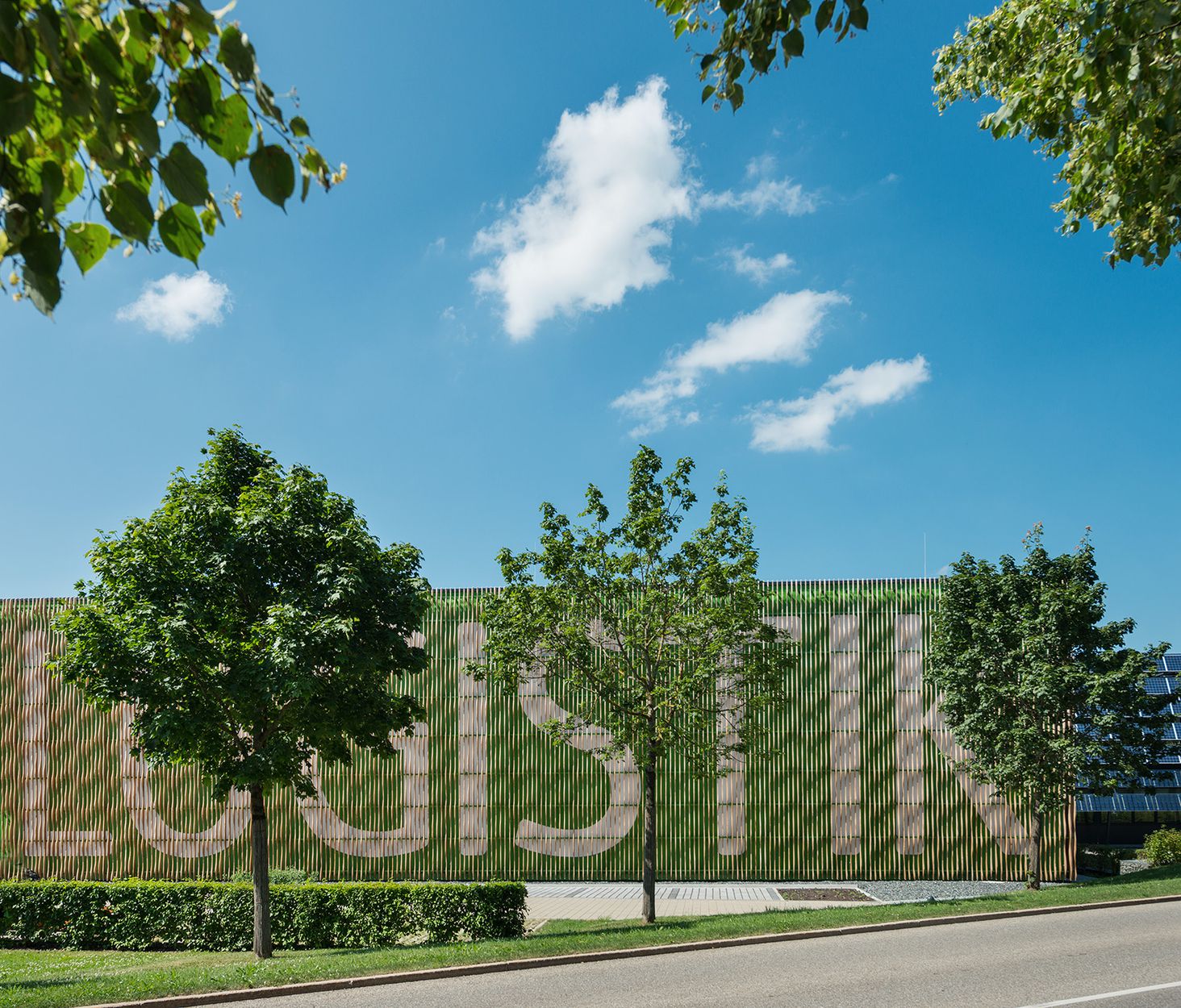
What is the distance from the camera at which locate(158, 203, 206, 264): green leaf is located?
291 centimetres

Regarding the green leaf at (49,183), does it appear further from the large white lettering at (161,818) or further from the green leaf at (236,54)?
the large white lettering at (161,818)

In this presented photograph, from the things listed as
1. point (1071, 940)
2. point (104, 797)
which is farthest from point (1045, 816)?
point (104, 797)

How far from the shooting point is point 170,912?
17.6 meters

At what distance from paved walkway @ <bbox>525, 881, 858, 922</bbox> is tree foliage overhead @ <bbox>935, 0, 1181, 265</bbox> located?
44.9 ft

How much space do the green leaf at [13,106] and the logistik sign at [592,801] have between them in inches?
911

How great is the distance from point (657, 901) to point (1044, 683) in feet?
31.7

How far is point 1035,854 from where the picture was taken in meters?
22.9

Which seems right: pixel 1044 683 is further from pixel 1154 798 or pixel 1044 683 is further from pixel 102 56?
pixel 102 56

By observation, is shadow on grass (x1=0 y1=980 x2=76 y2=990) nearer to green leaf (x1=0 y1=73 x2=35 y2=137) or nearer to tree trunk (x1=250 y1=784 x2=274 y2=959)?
tree trunk (x1=250 y1=784 x2=274 y2=959)

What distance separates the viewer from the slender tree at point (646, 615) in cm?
1664

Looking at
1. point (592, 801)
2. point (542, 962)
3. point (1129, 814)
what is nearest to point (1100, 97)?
point (542, 962)

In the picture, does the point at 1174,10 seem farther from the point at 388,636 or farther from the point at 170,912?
the point at 170,912

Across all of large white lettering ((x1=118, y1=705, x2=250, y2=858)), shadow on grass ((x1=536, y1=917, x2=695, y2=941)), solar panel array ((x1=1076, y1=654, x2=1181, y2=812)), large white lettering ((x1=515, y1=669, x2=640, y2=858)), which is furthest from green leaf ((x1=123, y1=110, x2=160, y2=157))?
solar panel array ((x1=1076, y1=654, x2=1181, y2=812))

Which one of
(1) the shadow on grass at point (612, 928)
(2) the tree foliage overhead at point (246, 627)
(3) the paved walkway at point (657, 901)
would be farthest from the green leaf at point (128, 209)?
(3) the paved walkway at point (657, 901)
